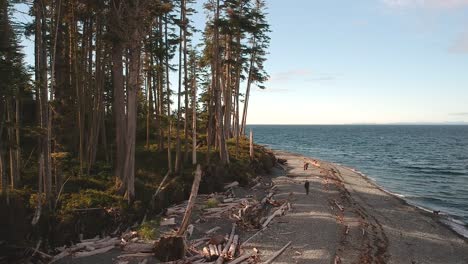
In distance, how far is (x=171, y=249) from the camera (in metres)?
12.9

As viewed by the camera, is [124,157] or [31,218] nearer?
[31,218]

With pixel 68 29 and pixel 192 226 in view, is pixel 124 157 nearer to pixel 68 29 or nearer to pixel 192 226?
pixel 192 226

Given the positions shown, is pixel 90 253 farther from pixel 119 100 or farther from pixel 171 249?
pixel 119 100

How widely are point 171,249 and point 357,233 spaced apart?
891 cm

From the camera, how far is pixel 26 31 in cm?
1484

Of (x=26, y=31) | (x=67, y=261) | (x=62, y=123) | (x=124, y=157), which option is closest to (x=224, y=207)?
(x=124, y=157)

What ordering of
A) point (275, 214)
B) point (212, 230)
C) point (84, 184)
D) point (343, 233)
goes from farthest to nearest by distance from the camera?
point (84, 184)
point (275, 214)
point (343, 233)
point (212, 230)

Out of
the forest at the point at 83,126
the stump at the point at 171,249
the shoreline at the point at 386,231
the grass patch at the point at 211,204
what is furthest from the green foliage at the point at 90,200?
the shoreline at the point at 386,231

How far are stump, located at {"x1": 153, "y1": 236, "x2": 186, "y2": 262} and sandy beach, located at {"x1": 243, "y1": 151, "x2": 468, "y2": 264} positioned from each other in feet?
9.59

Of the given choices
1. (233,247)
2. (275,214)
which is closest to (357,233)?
(275,214)

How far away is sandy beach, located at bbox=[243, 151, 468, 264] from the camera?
14.6 m

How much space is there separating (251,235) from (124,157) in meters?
7.13

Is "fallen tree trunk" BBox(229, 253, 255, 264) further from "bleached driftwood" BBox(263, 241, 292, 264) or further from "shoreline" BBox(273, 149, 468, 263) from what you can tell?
"shoreline" BBox(273, 149, 468, 263)

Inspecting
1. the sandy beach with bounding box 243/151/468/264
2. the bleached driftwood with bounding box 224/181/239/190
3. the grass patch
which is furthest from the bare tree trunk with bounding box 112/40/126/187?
the bleached driftwood with bounding box 224/181/239/190
